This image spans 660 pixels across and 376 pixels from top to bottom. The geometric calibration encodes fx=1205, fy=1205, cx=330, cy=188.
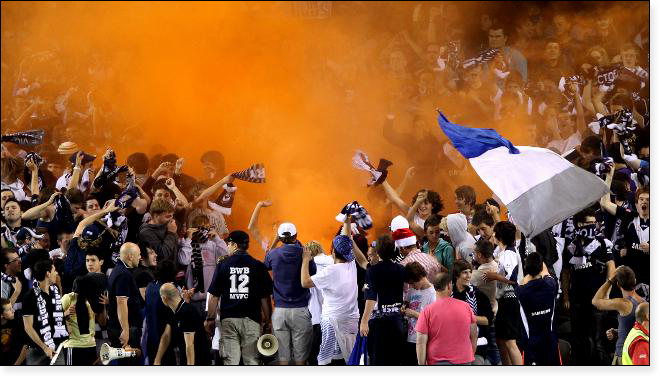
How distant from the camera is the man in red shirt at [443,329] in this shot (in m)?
A: 7.92

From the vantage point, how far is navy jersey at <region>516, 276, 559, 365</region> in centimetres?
868

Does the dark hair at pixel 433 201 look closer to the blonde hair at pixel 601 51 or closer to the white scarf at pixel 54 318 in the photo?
the white scarf at pixel 54 318

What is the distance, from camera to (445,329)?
312 inches

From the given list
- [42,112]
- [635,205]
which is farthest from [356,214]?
[42,112]

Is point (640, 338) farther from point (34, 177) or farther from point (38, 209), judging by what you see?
point (34, 177)

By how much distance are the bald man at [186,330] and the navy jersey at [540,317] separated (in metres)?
2.33

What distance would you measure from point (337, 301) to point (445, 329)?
4.40 feet

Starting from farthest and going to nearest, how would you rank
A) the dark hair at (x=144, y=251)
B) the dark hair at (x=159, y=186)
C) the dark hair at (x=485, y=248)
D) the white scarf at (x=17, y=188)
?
the white scarf at (x=17, y=188), the dark hair at (x=159, y=186), the dark hair at (x=144, y=251), the dark hair at (x=485, y=248)

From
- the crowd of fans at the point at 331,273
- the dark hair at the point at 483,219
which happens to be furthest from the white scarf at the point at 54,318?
the dark hair at the point at 483,219

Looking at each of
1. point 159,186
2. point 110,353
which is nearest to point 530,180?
point 110,353

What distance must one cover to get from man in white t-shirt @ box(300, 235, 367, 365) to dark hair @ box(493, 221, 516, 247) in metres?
1.14

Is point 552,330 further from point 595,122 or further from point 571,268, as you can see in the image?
point 595,122

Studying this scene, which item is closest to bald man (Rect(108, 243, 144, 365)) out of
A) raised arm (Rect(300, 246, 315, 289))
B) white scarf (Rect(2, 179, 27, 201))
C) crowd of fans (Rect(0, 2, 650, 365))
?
crowd of fans (Rect(0, 2, 650, 365))

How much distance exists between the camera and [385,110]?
49.3 ft
